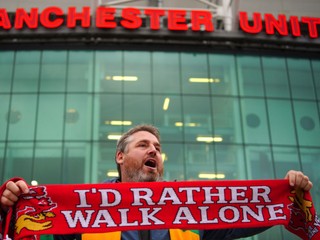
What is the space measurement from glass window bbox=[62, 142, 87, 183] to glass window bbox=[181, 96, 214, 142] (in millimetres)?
3770

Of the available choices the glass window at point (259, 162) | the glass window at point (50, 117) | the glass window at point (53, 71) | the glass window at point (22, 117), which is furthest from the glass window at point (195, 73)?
the glass window at point (22, 117)

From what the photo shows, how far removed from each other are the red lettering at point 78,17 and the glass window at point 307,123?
8.89 meters

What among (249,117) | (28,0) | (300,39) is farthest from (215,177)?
(28,0)

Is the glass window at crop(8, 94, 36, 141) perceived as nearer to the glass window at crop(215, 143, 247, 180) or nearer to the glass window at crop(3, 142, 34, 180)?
the glass window at crop(3, 142, 34, 180)

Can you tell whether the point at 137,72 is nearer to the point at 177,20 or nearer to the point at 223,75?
the point at 177,20

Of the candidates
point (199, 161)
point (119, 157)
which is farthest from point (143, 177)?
point (199, 161)

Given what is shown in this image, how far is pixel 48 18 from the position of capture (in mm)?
18531

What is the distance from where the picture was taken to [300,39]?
19.2m

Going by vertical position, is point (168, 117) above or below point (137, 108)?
below

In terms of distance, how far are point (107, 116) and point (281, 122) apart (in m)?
6.76

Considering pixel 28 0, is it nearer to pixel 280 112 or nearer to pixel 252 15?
pixel 252 15

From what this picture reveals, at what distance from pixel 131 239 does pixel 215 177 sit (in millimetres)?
13967

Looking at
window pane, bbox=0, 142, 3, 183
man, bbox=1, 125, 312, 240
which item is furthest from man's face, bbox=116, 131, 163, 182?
window pane, bbox=0, 142, 3, 183

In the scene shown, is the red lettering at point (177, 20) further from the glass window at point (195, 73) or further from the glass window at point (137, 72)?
the glass window at point (137, 72)
